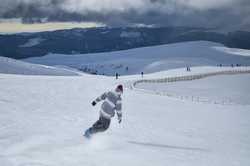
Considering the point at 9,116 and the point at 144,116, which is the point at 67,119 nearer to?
the point at 9,116

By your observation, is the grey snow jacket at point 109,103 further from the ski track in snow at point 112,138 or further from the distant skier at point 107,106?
the ski track in snow at point 112,138

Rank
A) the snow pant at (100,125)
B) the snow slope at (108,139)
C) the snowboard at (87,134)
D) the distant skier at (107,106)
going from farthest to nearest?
the snow pant at (100,125), the distant skier at (107,106), the snowboard at (87,134), the snow slope at (108,139)

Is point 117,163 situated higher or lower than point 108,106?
lower

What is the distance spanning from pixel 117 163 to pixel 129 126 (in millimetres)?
6858

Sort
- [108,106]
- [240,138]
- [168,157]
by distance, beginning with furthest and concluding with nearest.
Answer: [240,138] < [108,106] < [168,157]

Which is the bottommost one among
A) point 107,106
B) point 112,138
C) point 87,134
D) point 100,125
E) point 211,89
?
point 211,89

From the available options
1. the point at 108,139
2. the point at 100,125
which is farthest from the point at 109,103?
Result: the point at 108,139

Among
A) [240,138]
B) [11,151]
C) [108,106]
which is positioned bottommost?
[240,138]

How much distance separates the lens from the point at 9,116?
1567 cm

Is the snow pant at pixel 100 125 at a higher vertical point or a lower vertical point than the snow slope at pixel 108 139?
higher

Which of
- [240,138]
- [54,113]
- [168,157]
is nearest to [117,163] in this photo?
[168,157]

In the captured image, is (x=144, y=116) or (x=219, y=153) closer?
(x=219, y=153)

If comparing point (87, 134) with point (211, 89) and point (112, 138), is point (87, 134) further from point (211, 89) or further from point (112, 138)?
point (211, 89)

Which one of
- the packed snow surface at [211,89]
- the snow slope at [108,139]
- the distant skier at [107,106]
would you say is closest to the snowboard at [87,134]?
the distant skier at [107,106]
